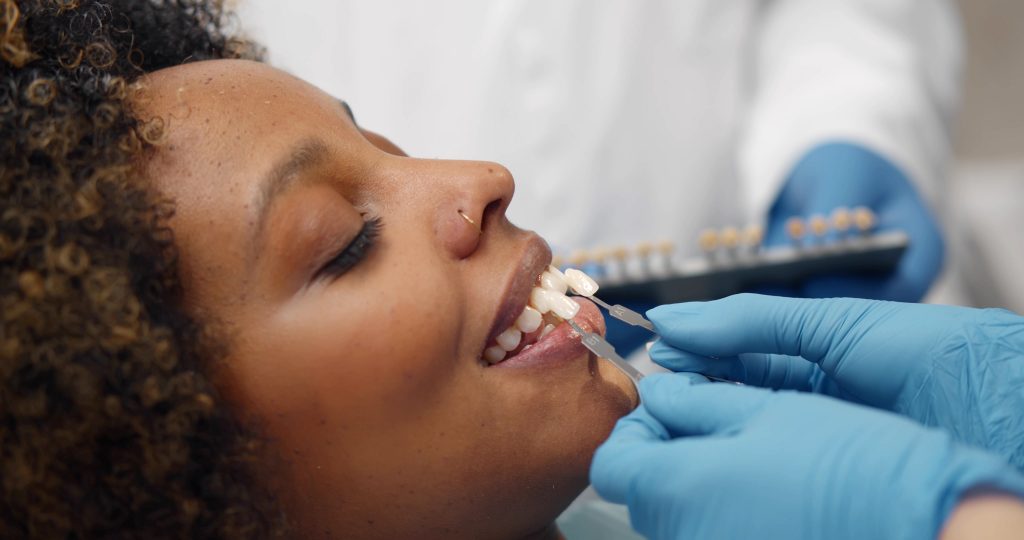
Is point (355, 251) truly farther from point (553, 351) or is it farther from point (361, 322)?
point (553, 351)

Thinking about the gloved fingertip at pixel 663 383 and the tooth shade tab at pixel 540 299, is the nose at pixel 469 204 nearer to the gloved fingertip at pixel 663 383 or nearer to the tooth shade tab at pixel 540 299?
the tooth shade tab at pixel 540 299

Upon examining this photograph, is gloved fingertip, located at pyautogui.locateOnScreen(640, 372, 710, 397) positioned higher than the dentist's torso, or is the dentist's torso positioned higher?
the dentist's torso

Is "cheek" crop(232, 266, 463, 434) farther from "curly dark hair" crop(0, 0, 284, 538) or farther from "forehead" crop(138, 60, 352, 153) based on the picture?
"forehead" crop(138, 60, 352, 153)

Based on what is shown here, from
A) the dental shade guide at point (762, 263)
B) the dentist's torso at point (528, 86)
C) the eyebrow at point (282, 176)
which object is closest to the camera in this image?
the eyebrow at point (282, 176)

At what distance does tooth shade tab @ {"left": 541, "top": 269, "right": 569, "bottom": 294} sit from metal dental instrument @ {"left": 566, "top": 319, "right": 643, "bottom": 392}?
43 mm

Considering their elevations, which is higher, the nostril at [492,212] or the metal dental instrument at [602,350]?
the nostril at [492,212]

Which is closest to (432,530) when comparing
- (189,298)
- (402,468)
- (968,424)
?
(402,468)

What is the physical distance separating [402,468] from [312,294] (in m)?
0.19

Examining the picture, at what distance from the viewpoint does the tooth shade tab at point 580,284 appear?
922 millimetres

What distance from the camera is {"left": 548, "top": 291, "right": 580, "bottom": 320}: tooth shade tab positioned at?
0.86 metres

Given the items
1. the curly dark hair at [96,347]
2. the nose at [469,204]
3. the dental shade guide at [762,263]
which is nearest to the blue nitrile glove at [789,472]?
the nose at [469,204]

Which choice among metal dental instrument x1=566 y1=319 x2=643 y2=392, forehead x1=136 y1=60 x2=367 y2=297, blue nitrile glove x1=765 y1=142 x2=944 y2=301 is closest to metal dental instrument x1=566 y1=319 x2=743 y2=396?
metal dental instrument x1=566 y1=319 x2=643 y2=392

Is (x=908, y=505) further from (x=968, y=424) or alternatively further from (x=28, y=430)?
(x=28, y=430)

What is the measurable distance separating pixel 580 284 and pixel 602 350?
0.34 feet
